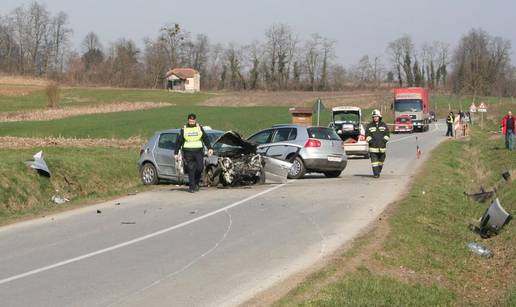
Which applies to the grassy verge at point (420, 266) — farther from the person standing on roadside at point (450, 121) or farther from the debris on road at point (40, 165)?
the person standing on roadside at point (450, 121)

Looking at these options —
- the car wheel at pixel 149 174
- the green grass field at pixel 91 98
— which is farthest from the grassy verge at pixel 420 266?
the green grass field at pixel 91 98

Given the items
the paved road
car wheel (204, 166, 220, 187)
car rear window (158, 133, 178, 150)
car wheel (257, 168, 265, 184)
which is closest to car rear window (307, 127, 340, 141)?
car wheel (257, 168, 265, 184)

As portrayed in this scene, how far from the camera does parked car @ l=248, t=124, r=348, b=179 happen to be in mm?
20188

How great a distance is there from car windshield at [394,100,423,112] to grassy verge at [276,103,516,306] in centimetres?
4309

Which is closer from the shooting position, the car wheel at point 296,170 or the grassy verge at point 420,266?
the grassy verge at point 420,266

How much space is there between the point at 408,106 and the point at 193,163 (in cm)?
4490

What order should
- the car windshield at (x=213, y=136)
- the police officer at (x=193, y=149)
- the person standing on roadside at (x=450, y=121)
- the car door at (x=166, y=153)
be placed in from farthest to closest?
the person standing on roadside at (x=450, y=121), the car windshield at (x=213, y=136), the car door at (x=166, y=153), the police officer at (x=193, y=149)

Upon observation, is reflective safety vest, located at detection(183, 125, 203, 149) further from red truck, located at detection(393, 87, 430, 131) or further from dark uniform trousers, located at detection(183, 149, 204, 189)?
red truck, located at detection(393, 87, 430, 131)

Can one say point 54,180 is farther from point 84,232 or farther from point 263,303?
point 263,303

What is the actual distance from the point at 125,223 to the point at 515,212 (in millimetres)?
8801

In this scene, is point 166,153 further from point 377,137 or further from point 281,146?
point 377,137

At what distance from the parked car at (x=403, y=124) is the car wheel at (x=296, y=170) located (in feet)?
128

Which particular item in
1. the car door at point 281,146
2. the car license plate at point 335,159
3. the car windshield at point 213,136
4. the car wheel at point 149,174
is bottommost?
the car wheel at point 149,174

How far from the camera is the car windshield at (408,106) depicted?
194ft
